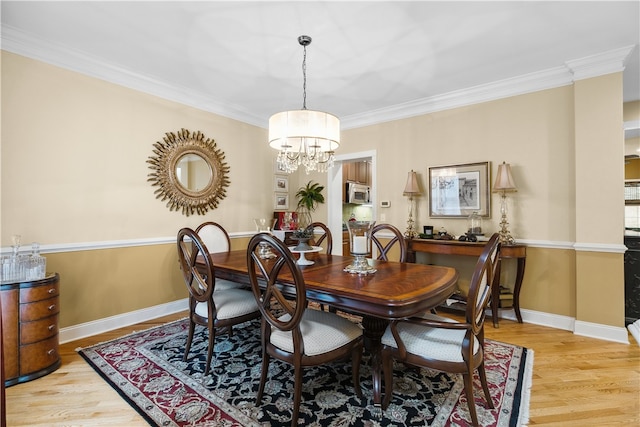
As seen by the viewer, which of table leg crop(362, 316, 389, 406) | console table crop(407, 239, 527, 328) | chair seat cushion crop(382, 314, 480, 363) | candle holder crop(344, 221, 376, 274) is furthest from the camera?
console table crop(407, 239, 527, 328)

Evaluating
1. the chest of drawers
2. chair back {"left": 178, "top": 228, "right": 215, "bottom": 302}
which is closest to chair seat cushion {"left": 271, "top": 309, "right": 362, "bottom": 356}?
chair back {"left": 178, "top": 228, "right": 215, "bottom": 302}

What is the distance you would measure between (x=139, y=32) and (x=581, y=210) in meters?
4.26

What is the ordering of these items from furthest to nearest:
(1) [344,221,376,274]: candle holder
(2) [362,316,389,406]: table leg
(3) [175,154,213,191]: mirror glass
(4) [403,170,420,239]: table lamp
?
(4) [403,170,420,239]: table lamp, (3) [175,154,213,191]: mirror glass, (1) [344,221,376,274]: candle holder, (2) [362,316,389,406]: table leg

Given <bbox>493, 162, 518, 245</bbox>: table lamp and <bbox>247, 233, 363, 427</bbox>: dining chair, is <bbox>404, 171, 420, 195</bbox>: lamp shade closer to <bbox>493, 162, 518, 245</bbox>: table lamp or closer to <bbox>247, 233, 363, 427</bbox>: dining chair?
<bbox>493, 162, 518, 245</bbox>: table lamp

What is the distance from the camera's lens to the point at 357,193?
606cm

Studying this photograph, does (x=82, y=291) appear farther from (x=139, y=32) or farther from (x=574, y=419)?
(x=574, y=419)

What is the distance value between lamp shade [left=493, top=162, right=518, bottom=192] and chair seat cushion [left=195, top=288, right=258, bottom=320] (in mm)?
2757

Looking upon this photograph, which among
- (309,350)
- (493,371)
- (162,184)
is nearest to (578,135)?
(493,371)

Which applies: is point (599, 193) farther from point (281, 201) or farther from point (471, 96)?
point (281, 201)

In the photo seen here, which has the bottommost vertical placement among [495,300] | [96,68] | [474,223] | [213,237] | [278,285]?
[495,300]

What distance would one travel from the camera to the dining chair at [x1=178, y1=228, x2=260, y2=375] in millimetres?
2105

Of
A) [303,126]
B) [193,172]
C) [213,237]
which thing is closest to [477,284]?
[303,126]

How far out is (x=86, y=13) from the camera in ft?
7.30

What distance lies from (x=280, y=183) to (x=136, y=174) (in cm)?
219
